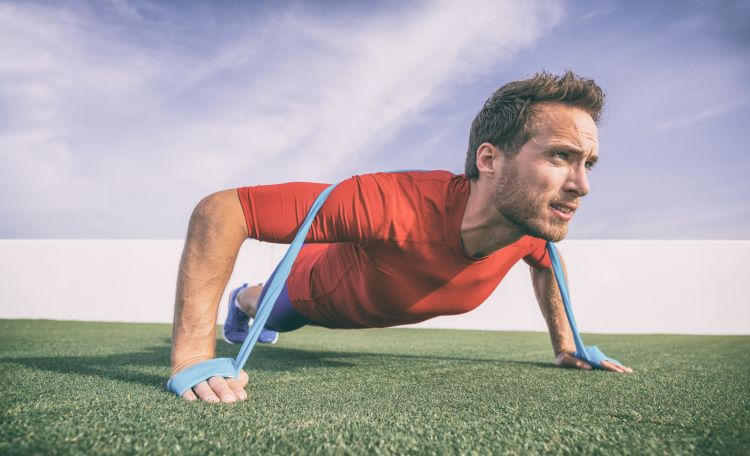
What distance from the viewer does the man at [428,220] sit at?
147 centimetres

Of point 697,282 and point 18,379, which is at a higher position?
point 697,282

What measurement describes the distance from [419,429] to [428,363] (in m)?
1.40

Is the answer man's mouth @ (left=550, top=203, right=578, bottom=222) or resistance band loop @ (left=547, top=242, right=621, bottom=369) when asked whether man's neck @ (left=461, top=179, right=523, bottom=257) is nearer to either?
man's mouth @ (left=550, top=203, right=578, bottom=222)

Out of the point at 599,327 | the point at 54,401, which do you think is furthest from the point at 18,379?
the point at 599,327

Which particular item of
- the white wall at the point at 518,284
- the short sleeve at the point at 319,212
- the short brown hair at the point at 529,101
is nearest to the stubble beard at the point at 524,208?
the short brown hair at the point at 529,101

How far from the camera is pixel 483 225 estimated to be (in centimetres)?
175

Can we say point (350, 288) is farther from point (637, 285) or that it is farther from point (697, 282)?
point (697, 282)

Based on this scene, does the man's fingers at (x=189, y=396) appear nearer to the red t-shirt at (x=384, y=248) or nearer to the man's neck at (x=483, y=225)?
the red t-shirt at (x=384, y=248)

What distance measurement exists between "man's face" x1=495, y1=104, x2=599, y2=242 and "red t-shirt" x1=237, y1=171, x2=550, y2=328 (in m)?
0.20

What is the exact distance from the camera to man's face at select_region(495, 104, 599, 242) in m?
1.64

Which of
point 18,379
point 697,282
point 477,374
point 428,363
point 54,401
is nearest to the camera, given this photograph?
point 54,401

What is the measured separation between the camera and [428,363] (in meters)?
2.41

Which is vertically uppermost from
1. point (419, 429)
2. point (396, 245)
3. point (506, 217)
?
point (506, 217)

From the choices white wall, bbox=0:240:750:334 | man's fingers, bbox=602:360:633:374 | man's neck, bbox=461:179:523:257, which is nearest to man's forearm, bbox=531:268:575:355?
man's fingers, bbox=602:360:633:374
